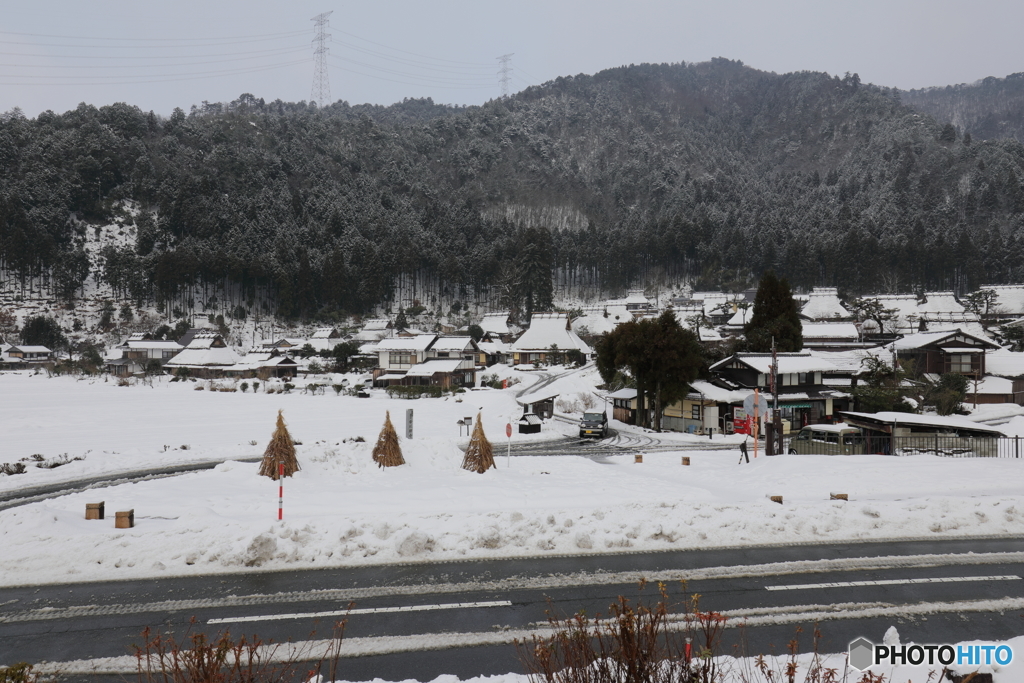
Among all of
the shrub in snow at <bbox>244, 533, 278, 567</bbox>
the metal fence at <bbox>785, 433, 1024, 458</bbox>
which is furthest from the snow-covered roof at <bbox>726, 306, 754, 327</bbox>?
the shrub in snow at <bbox>244, 533, 278, 567</bbox>

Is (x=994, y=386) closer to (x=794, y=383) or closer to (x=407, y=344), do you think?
(x=794, y=383)

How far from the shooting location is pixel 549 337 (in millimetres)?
70375

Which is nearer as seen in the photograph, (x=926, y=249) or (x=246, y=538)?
(x=246, y=538)

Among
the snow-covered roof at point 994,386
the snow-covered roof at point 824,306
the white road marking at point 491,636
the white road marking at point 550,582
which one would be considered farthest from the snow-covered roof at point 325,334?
the white road marking at point 491,636

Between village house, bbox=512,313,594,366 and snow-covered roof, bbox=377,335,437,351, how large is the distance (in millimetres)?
12073

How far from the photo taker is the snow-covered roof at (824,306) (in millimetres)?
79125

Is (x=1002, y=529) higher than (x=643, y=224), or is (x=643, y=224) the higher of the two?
(x=643, y=224)

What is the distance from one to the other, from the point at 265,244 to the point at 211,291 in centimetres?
1336

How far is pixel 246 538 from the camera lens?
9.20 metres

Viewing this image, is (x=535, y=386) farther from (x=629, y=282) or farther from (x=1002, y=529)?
(x=629, y=282)

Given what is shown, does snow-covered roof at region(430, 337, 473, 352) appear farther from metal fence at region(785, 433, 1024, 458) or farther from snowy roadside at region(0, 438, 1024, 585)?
snowy roadside at region(0, 438, 1024, 585)

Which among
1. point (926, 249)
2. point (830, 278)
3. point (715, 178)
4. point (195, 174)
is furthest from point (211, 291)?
point (715, 178)

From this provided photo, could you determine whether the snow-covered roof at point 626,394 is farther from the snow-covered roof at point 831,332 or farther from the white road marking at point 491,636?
the white road marking at point 491,636

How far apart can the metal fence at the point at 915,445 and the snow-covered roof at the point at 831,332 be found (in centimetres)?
3858
